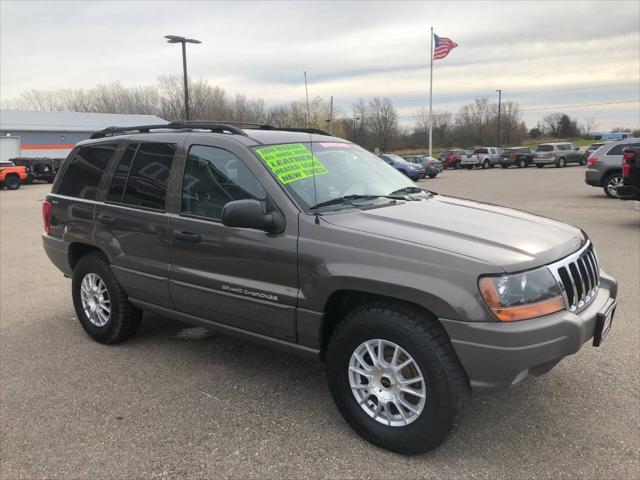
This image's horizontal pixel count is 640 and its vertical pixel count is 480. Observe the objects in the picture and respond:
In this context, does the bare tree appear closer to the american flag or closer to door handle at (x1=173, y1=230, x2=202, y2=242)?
the american flag

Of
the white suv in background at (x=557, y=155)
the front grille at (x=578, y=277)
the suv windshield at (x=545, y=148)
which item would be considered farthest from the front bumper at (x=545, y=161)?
the front grille at (x=578, y=277)

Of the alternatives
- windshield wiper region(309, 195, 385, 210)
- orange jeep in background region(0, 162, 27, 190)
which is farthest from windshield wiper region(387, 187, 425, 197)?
orange jeep in background region(0, 162, 27, 190)

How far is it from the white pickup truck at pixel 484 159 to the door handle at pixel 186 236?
39737 mm

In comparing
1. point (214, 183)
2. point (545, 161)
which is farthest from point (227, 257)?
point (545, 161)

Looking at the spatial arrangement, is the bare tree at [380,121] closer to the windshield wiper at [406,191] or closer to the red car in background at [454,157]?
the red car in background at [454,157]

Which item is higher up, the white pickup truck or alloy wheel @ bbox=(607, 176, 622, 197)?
the white pickup truck

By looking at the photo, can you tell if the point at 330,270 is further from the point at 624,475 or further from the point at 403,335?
the point at 624,475

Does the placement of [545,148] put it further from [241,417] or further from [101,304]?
[241,417]

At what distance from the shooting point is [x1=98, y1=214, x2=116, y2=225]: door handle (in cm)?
427

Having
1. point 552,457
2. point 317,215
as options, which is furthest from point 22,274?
point 552,457

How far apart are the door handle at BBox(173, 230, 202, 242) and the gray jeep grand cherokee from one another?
0.07ft

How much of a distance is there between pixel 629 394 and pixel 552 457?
1020mm

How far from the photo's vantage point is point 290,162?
3521 millimetres

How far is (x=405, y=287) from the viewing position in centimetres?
270
